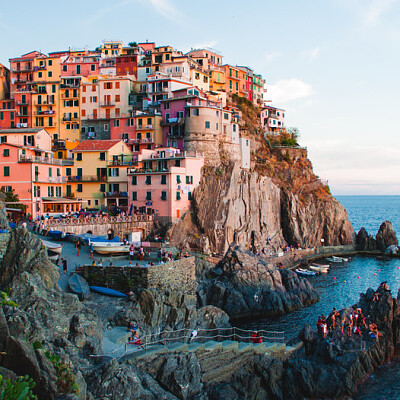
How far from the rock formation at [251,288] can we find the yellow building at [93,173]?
23.4m

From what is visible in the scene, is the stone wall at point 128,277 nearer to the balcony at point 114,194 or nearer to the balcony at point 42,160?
the balcony at point 42,160

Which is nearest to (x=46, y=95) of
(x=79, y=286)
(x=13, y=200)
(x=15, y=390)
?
(x=13, y=200)

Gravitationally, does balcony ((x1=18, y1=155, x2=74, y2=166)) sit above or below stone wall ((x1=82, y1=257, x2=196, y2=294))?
above

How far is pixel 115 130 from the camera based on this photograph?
2960 inches

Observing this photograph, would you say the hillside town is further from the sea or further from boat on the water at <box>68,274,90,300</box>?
boat on the water at <box>68,274,90,300</box>

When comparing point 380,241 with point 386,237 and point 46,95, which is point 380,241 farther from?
point 46,95

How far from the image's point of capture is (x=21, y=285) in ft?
73.8

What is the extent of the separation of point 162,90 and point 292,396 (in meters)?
58.3

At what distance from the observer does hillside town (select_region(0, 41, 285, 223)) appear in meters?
→ 61.7

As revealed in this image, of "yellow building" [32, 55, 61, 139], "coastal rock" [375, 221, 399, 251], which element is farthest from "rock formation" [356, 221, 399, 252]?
"yellow building" [32, 55, 61, 139]

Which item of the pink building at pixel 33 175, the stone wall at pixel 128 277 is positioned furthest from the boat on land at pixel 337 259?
the stone wall at pixel 128 277

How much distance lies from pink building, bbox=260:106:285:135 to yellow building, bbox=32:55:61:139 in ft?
138

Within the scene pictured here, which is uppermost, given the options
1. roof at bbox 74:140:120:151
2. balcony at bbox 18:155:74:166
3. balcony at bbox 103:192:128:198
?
roof at bbox 74:140:120:151

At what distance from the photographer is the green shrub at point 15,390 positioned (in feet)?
42.3
